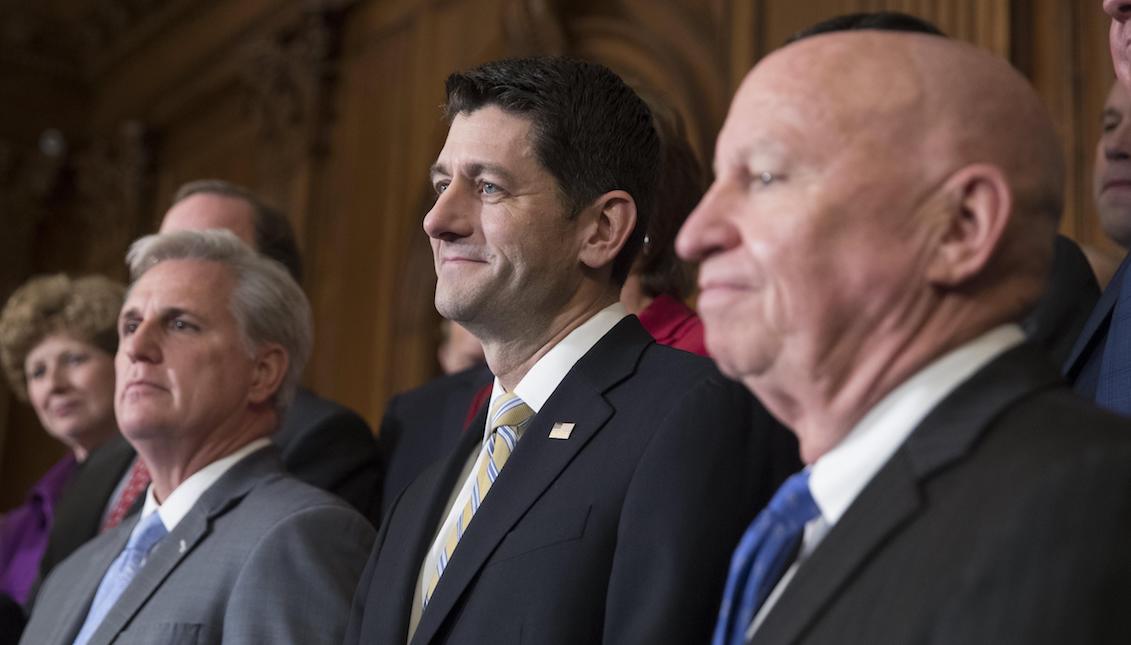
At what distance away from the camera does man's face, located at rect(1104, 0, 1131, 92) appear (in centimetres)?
217

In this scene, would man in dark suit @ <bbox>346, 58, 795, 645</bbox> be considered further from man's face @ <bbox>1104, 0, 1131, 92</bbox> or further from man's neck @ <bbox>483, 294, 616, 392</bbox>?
man's face @ <bbox>1104, 0, 1131, 92</bbox>

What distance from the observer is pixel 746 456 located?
80.2 inches

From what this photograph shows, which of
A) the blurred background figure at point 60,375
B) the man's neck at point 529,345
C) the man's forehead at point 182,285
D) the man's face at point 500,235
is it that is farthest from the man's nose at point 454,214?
the blurred background figure at point 60,375

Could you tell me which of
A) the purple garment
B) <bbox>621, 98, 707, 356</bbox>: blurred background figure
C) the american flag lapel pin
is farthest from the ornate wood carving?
the american flag lapel pin

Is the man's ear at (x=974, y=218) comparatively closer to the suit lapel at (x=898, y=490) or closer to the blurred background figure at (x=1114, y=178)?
the suit lapel at (x=898, y=490)

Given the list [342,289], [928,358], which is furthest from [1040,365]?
[342,289]

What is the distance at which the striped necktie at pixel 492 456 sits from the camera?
7.36ft

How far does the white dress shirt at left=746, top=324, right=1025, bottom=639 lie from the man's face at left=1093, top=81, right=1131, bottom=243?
4.79 feet

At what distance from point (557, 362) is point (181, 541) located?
95cm

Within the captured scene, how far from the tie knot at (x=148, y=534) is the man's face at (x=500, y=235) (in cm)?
98

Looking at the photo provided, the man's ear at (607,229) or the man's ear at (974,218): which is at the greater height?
the man's ear at (974,218)

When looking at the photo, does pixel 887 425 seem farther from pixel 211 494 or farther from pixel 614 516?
pixel 211 494

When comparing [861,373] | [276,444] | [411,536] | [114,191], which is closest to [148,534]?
[276,444]

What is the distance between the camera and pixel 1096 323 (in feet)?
7.14
